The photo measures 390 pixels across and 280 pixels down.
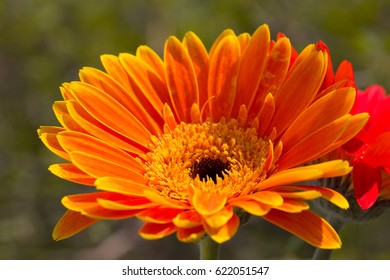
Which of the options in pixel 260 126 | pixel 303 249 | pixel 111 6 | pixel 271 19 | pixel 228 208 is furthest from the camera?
pixel 111 6

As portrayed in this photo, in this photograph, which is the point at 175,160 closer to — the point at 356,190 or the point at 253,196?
the point at 253,196

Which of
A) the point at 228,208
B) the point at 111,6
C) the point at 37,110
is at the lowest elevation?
the point at 228,208

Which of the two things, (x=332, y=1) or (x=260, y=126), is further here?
(x=332, y=1)

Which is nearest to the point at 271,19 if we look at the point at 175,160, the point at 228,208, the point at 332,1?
the point at 332,1

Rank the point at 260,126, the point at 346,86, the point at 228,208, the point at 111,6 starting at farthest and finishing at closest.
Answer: the point at 111,6, the point at 260,126, the point at 346,86, the point at 228,208

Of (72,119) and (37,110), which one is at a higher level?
(37,110)

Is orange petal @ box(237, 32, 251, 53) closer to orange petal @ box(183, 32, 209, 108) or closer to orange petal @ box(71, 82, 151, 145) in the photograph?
orange petal @ box(183, 32, 209, 108)

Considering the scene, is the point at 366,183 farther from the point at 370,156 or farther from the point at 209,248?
the point at 209,248

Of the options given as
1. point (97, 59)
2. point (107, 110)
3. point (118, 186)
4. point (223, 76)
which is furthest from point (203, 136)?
point (97, 59)
